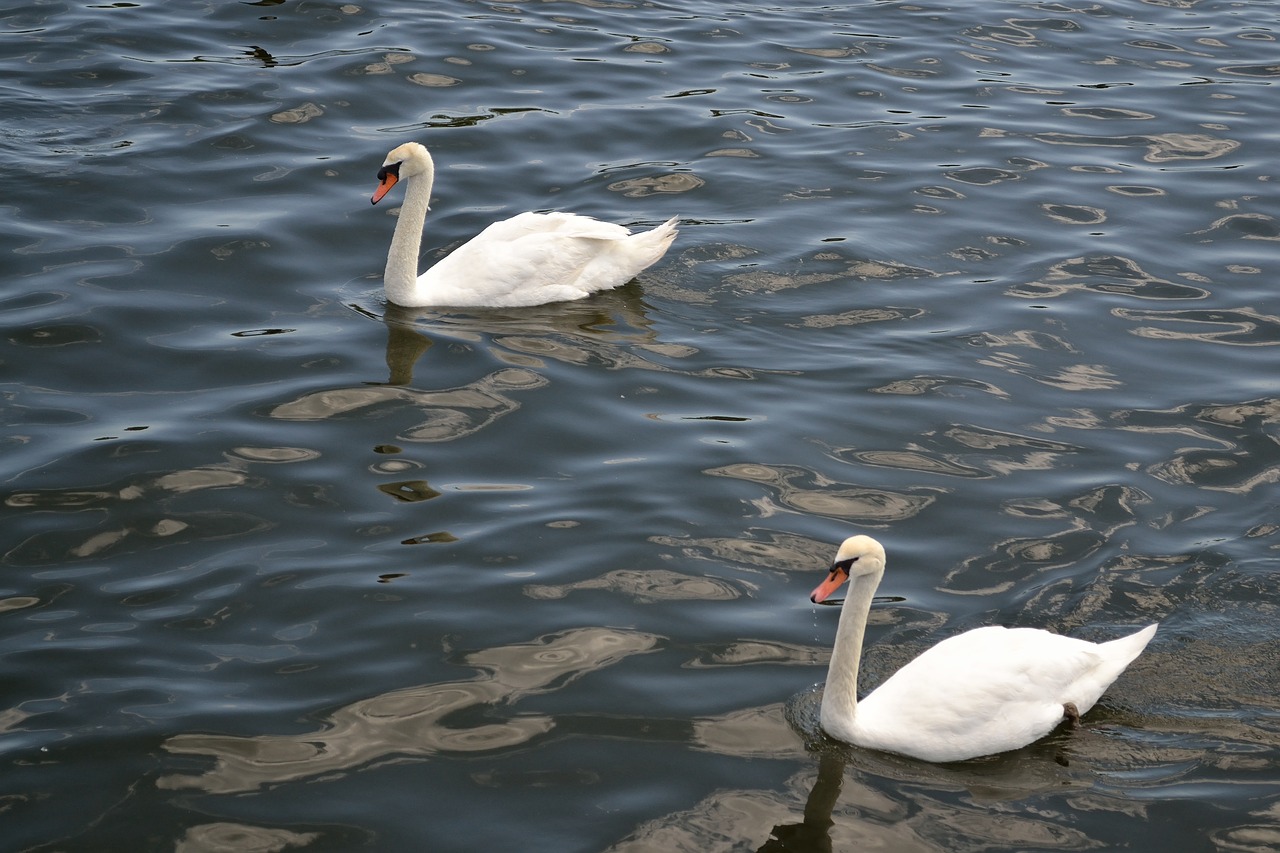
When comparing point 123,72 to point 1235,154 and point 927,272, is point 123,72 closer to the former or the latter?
point 927,272

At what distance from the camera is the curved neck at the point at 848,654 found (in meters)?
7.18

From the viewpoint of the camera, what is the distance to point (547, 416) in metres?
10.2

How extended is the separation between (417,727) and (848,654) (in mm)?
2159

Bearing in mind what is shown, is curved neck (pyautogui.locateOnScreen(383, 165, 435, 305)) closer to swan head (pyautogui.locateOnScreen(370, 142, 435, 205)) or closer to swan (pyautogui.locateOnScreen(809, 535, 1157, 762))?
swan head (pyautogui.locateOnScreen(370, 142, 435, 205))

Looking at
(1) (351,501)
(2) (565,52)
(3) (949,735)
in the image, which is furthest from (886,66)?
(3) (949,735)

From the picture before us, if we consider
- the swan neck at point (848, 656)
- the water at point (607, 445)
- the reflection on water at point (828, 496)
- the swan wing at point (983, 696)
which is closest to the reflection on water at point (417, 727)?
the water at point (607, 445)

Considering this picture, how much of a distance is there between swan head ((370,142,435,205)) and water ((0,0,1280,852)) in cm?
85

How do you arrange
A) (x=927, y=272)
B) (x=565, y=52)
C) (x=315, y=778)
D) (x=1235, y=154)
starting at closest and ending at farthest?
(x=315, y=778) < (x=927, y=272) < (x=1235, y=154) < (x=565, y=52)

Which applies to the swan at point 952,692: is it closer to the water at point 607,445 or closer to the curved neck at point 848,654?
the curved neck at point 848,654

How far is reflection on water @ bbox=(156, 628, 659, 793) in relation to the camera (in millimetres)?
6938

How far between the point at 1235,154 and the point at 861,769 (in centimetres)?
1117

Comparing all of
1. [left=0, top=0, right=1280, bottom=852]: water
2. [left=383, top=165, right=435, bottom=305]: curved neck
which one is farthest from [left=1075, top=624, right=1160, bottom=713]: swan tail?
[left=383, top=165, right=435, bottom=305]: curved neck

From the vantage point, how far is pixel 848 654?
23.6ft

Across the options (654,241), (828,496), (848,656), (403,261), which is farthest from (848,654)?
(403,261)
